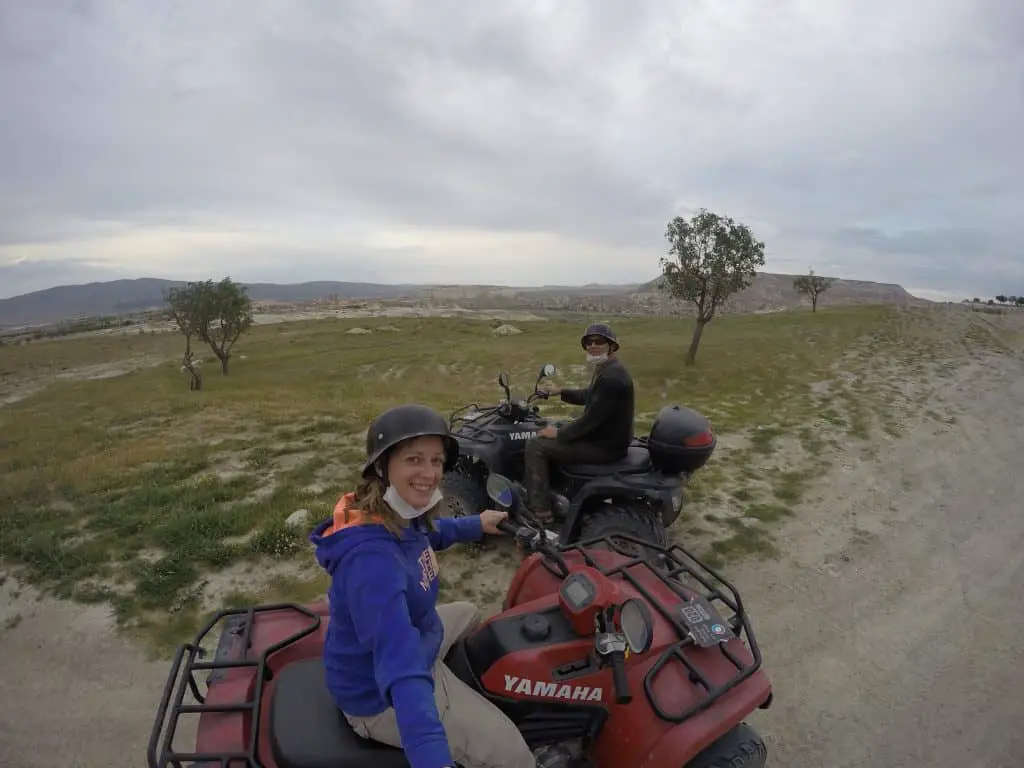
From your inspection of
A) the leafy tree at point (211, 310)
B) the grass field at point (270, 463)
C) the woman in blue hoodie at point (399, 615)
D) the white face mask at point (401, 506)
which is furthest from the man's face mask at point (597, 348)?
the leafy tree at point (211, 310)

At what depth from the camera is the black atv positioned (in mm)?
5227

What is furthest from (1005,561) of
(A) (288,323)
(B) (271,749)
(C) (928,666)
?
(A) (288,323)

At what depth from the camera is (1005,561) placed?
20.7 feet

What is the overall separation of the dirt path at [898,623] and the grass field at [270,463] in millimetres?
764

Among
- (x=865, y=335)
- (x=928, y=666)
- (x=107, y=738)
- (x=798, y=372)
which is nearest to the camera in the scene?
(x=107, y=738)

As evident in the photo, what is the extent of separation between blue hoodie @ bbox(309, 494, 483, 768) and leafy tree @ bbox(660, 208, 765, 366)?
20.3m

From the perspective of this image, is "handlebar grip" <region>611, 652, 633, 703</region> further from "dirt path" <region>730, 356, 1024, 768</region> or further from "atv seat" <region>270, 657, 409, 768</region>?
"dirt path" <region>730, 356, 1024, 768</region>

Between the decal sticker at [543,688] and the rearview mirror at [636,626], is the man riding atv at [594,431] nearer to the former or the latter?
the decal sticker at [543,688]

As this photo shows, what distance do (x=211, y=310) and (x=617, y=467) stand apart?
27185 mm

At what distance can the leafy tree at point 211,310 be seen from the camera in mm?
26984

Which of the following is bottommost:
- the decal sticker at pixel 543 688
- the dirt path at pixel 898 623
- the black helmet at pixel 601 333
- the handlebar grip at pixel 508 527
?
the dirt path at pixel 898 623

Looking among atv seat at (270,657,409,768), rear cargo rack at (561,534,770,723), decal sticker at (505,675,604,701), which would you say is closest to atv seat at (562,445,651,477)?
rear cargo rack at (561,534,770,723)

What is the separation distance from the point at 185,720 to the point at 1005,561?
820 cm

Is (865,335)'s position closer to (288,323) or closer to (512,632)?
(512,632)
